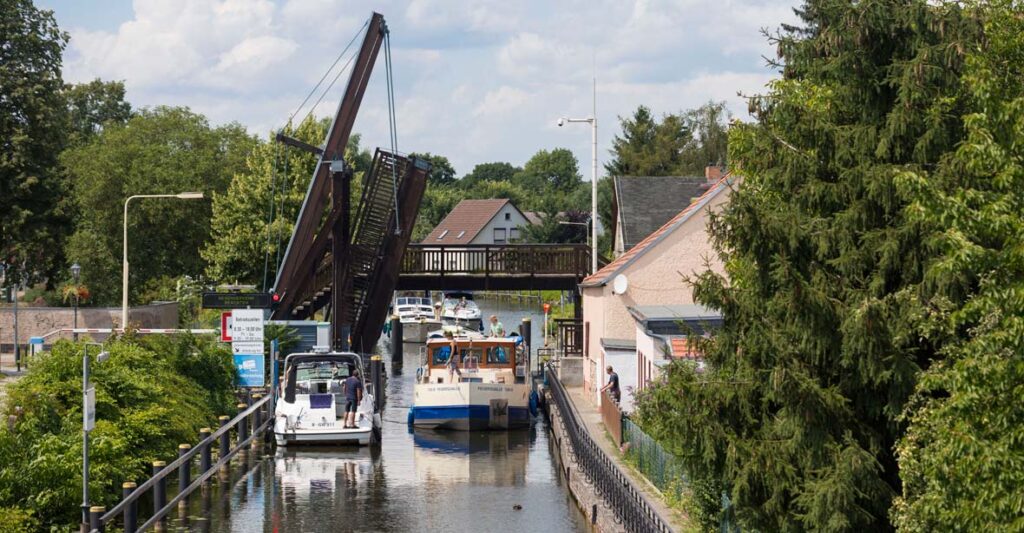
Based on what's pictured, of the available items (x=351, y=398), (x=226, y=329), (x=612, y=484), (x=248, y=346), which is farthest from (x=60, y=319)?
(x=612, y=484)

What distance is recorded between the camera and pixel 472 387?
36062mm

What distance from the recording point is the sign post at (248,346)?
36094mm

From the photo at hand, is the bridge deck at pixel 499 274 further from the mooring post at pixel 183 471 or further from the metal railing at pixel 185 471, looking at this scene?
the mooring post at pixel 183 471

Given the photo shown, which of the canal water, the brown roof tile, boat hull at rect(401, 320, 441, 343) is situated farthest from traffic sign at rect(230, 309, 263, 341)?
the brown roof tile

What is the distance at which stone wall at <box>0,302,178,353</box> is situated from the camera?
1989 inches

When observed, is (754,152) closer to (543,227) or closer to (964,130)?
(964,130)

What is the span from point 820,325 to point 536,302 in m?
97.5

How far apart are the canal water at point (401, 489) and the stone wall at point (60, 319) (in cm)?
1787

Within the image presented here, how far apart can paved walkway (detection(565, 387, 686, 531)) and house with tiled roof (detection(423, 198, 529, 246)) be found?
88.1m

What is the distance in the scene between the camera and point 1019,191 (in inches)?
527

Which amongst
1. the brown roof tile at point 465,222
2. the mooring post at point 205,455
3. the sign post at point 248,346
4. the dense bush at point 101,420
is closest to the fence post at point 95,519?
the dense bush at point 101,420

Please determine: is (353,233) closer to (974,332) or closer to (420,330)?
(420,330)

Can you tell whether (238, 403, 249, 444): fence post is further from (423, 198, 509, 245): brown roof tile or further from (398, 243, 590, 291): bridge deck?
(423, 198, 509, 245): brown roof tile

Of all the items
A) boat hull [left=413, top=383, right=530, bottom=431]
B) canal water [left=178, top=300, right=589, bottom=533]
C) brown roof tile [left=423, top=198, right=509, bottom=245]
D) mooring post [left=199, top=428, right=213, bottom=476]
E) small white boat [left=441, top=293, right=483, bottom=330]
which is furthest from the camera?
brown roof tile [left=423, top=198, right=509, bottom=245]
